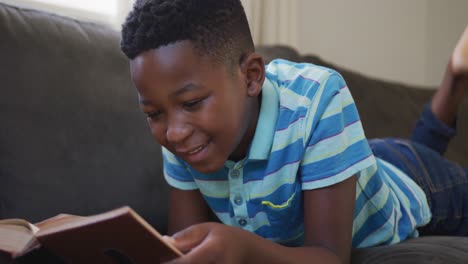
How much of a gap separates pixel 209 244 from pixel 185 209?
49cm

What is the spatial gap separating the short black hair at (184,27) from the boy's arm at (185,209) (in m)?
0.33

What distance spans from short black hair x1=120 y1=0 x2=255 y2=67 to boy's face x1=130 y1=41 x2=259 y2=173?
0.01 meters

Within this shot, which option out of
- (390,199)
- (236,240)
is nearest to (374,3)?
(390,199)

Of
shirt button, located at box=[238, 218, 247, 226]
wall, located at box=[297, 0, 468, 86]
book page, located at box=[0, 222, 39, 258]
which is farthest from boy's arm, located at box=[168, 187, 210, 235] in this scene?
wall, located at box=[297, 0, 468, 86]

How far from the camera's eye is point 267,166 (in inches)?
36.9

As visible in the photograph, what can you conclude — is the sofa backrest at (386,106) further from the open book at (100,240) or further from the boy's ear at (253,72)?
the open book at (100,240)

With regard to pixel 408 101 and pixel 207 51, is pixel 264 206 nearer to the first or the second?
pixel 207 51

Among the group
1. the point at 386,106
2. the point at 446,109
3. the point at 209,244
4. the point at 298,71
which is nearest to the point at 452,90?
the point at 446,109

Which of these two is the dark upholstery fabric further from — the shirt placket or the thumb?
the thumb

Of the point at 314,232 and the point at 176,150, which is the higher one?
the point at 176,150

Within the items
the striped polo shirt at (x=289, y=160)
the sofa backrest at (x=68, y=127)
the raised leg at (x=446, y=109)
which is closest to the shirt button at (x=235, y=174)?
the striped polo shirt at (x=289, y=160)

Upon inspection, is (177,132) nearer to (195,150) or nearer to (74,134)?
(195,150)

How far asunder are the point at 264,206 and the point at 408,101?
1366 mm

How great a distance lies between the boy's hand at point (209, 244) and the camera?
0.57 metres
